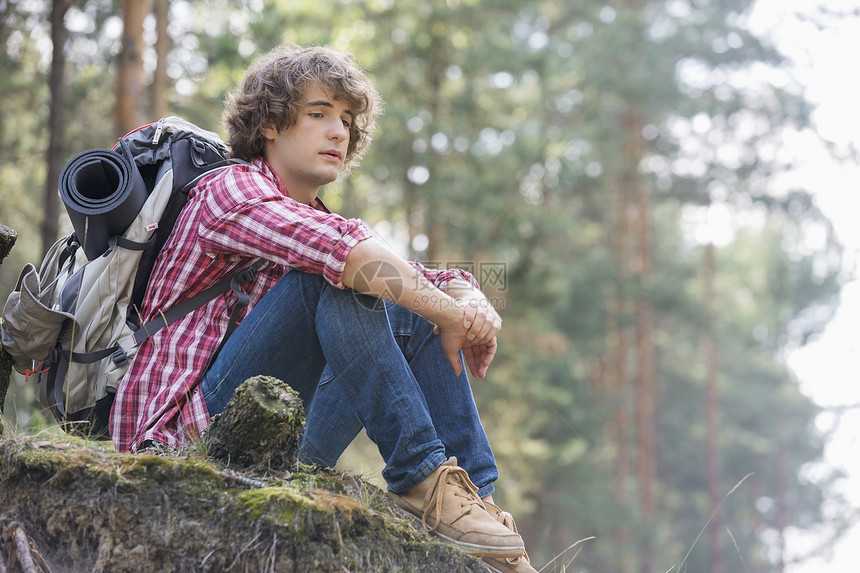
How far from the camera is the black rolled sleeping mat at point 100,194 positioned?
6.79 feet

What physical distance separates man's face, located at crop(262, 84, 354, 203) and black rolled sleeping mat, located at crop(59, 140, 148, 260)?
0.54m

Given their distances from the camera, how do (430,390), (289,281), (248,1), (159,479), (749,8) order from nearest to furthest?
(159,479) < (289,281) < (430,390) < (248,1) < (749,8)

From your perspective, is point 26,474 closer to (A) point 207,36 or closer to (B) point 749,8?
(A) point 207,36

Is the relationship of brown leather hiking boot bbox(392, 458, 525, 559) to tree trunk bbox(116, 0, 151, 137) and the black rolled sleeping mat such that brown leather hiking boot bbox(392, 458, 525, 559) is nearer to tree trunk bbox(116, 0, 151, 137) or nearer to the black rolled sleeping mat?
the black rolled sleeping mat

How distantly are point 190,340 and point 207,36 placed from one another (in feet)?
22.8

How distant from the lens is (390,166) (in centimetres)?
1147

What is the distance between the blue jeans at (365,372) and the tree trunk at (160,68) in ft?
18.0

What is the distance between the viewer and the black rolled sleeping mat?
207 cm

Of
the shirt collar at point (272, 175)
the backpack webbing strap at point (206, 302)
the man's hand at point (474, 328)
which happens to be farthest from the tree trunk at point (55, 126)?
the man's hand at point (474, 328)

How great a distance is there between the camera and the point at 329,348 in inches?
79.5

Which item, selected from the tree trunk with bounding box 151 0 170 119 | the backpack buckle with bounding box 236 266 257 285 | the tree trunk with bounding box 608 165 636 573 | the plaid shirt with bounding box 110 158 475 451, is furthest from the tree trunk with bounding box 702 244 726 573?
the plaid shirt with bounding box 110 158 475 451

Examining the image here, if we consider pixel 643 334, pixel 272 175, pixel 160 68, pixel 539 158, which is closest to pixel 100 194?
pixel 272 175

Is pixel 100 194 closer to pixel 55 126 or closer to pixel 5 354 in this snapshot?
pixel 5 354

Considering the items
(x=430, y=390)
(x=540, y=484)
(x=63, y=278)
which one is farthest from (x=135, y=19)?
(x=540, y=484)
